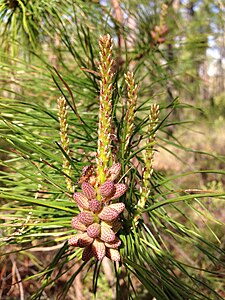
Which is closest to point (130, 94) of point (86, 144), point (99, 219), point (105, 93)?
point (105, 93)

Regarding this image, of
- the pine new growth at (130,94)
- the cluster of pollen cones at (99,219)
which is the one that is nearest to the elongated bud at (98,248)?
the cluster of pollen cones at (99,219)

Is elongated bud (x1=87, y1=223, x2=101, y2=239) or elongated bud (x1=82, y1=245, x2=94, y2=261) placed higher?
elongated bud (x1=87, y1=223, x2=101, y2=239)

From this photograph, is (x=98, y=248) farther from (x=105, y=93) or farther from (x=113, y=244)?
(x=105, y=93)

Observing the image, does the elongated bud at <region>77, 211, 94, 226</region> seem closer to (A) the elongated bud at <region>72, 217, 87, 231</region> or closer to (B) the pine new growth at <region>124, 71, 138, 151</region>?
(A) the elongated bud at <region>72, 217, 87, 231</region>

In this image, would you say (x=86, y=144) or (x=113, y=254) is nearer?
(x=113, y=254)

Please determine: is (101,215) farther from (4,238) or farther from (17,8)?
(17,8)

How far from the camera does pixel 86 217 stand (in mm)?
364

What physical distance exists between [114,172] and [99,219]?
0.17ft

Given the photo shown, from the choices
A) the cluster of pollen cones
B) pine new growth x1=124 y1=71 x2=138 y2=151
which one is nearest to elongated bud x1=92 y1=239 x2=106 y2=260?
the cluster of pollen cones

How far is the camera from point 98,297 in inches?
84.4

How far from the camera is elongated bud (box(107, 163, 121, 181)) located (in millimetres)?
385

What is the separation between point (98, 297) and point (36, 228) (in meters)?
1.87

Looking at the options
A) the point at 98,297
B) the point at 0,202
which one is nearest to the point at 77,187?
the point at 0,202

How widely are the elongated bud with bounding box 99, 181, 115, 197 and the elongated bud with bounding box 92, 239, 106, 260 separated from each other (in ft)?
0.16
